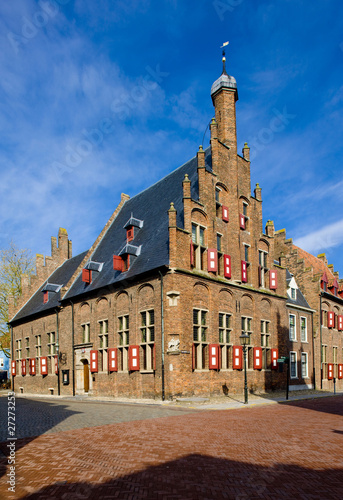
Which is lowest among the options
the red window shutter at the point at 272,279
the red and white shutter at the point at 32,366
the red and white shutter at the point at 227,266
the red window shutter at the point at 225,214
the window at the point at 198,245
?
the red and white shutter at the point at 32,366

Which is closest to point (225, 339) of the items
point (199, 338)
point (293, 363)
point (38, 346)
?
point (199, 338)

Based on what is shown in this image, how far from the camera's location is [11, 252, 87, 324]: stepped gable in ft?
110

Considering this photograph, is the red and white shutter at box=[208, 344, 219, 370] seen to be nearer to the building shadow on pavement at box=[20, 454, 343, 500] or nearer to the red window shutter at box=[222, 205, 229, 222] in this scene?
the red window shutter at box=[222, 205, 229, 222]

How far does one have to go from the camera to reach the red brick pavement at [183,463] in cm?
615

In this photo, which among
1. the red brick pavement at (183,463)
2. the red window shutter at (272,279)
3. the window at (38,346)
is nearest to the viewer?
the red brick pavement at (183,463)

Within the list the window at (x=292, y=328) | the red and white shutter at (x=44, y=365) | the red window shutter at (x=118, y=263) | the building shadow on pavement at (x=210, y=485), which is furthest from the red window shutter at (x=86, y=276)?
the building shadow on pavement at (x=210, y=485)

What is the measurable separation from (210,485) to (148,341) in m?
15.7

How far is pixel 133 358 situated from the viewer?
73.6 feet

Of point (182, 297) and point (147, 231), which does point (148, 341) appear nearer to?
point (182, 297)

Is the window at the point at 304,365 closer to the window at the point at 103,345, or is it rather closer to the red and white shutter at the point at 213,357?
the red and white shutter at the point at 213,357

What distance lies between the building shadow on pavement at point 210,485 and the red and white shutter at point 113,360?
17.1m

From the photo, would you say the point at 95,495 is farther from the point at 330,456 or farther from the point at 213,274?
the point at 213,274

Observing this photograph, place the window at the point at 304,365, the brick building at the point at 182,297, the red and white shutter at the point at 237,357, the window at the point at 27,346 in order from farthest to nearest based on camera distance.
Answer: the window at the point at 27,346 → the window at the point at 304,365 → the red and white shutter at the point at 237,357 → the brick building at the point at 182,297

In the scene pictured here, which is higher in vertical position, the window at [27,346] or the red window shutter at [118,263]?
the red window shutter at [118,263]
